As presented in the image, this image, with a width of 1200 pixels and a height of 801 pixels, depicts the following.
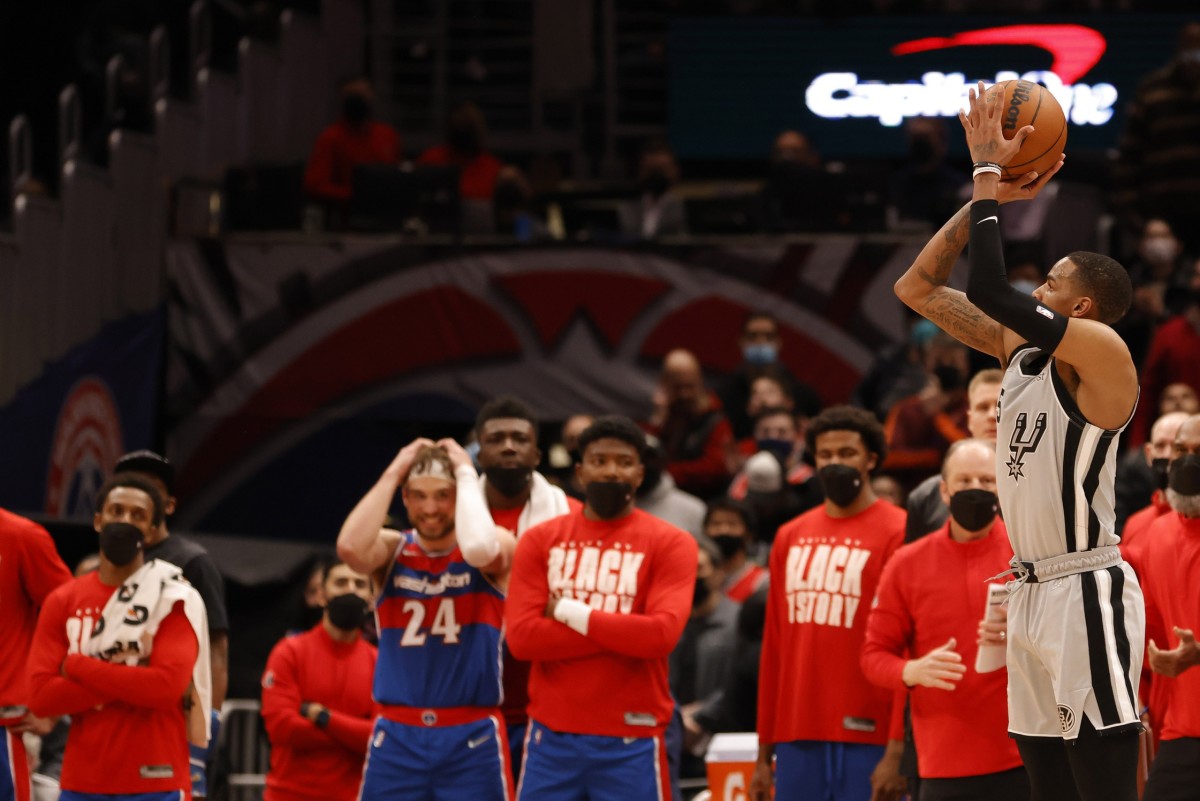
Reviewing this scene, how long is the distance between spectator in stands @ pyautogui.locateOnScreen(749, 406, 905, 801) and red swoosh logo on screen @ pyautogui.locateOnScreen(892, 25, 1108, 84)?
9075 mm

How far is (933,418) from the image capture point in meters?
11.0

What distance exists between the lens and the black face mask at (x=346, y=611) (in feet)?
28.6

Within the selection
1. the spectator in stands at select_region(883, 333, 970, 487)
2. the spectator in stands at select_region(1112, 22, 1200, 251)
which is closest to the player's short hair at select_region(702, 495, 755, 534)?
the spectator in stands at select_region(883, 333, 970, 487)

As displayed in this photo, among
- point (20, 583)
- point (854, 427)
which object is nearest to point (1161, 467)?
point (854, 427)

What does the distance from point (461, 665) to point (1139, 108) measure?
824 centimetres

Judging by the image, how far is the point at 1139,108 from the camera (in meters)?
13.2

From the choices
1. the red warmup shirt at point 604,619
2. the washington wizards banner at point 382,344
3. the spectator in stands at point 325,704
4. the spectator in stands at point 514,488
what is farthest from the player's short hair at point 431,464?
the washington wizards banner at point 382,344

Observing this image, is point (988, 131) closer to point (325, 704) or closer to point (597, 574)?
point (597, 574)

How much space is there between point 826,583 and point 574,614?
112 cm

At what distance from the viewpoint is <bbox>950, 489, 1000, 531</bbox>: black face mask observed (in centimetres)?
658

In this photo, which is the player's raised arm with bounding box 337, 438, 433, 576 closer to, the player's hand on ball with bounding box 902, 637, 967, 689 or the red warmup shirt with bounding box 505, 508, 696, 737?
the red warmup shirt with bounding box 505, 508, 696, 737

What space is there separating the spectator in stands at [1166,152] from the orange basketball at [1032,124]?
8.05 m

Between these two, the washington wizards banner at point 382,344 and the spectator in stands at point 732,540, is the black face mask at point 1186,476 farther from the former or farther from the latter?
the washington wizards banner at point 382,344

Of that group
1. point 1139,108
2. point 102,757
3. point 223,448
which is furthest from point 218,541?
A: point 1139,108
